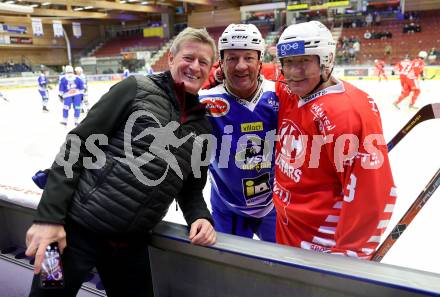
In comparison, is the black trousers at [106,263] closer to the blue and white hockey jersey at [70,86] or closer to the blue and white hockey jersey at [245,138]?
the blue and white hockey jersey at [245,138]

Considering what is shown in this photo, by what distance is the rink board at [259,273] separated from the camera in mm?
932

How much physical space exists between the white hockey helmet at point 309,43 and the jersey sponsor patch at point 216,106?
45 centimetres

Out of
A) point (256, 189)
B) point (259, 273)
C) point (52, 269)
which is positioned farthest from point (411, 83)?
point (52, 269)

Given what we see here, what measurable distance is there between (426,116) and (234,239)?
0.86m

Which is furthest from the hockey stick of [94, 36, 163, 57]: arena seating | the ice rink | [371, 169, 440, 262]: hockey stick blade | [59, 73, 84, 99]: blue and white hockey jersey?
[94, 36, 163, 57]: arena seating

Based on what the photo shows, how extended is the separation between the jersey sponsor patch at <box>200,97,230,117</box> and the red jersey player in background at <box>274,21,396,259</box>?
279 millimetres

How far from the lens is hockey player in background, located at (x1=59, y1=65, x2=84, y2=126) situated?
334 inches

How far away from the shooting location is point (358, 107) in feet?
3.80

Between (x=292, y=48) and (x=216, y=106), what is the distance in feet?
1.70

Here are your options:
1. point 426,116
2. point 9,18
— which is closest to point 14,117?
point 426,116

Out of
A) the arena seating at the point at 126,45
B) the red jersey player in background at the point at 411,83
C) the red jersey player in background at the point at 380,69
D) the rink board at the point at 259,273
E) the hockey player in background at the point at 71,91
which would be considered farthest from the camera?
the arena seating at the point at 126,45

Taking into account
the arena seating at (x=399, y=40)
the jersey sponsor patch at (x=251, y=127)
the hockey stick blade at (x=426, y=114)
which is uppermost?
the arena seating at (x=399, y=40)

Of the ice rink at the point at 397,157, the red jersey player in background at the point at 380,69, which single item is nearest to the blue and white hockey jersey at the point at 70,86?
the ice rink at the point at 397,157

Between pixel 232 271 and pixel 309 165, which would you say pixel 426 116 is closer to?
pixel 309 165
